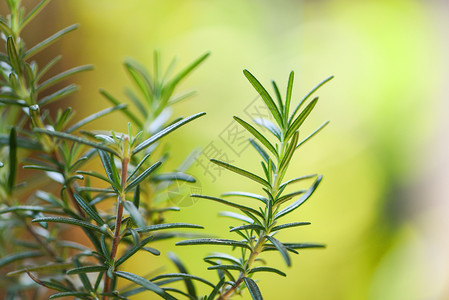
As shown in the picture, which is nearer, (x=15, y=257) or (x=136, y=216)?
(x=136, y=216)

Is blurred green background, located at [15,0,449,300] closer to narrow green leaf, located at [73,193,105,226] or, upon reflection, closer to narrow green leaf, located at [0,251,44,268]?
narrow green leaf, located at [0,251,44,268]

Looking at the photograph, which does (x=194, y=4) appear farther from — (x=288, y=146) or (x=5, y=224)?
(x=288, y=146)

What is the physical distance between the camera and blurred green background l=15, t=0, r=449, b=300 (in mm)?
1272

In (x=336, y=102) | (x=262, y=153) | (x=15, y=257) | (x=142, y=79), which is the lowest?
(x=15, y=257)

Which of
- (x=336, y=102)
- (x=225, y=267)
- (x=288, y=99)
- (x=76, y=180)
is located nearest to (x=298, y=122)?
(x=288, y=99)

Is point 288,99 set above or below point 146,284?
above

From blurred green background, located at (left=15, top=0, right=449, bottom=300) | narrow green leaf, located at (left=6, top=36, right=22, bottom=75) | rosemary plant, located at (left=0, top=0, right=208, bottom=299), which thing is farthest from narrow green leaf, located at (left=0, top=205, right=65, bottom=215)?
blurred green background, located at (left=15, top=0, right=449, bottom=300)

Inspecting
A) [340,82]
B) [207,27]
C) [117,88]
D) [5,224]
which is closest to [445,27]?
[340,82]

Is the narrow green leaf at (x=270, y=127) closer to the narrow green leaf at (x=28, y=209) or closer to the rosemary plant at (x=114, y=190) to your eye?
the rosemary plant at (x=114, y=190)

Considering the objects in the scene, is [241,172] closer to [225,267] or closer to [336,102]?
[225,267]

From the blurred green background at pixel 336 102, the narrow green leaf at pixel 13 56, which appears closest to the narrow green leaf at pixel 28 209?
the narrow green leaf at pixel 13 56

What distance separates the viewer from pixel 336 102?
134 cm

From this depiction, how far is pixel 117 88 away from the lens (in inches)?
51.1

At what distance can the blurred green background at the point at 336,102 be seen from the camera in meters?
1.27
